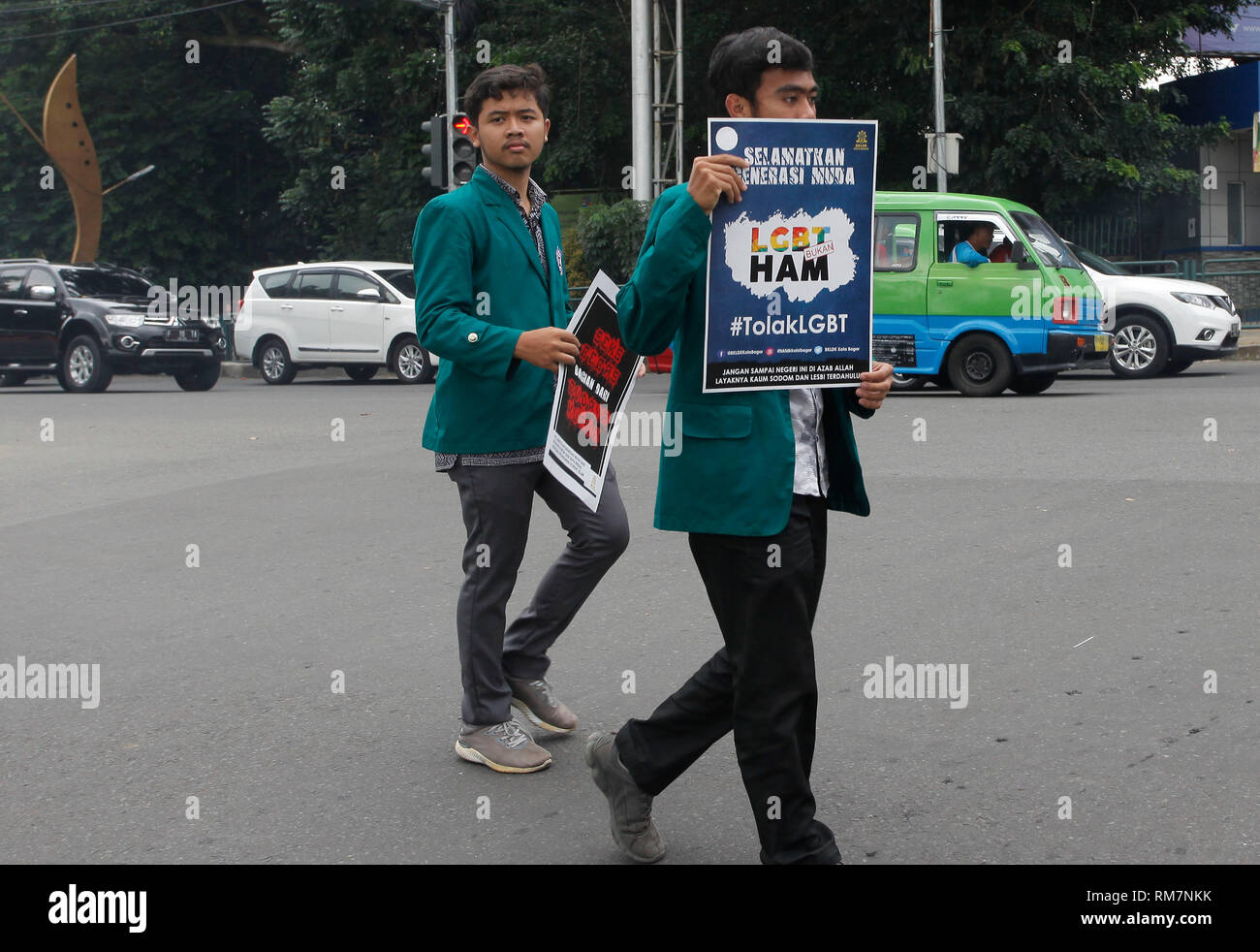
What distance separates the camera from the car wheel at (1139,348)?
672 inches

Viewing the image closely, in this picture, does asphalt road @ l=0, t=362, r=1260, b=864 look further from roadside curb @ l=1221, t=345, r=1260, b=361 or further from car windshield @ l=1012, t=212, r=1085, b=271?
roadside curb @ l=1221, t=345, r=1260, b=361

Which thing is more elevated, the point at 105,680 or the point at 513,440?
the point at 513,440

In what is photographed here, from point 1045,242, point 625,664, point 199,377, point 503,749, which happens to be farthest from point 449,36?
point 503,749

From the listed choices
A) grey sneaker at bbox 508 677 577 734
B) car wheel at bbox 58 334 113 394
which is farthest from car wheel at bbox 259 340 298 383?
grey sneaker at bbox 508 677 577 734

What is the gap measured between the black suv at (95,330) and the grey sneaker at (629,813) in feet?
55.5

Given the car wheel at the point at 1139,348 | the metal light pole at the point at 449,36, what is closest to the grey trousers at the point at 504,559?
the car wheel at the point at 1139,348

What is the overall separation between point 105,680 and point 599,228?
17229mm

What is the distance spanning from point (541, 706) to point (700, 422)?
5.40ft

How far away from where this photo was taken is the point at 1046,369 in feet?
48.4

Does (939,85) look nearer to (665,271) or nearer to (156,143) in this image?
(156,143)

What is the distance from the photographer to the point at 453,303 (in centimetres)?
406

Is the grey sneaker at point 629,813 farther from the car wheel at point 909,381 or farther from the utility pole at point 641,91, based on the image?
the utility pole at point 641,91
